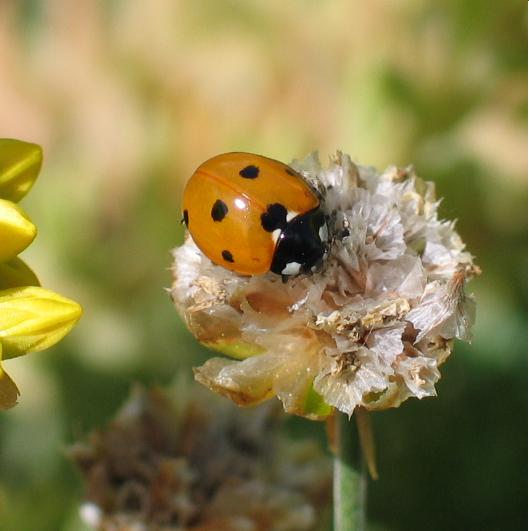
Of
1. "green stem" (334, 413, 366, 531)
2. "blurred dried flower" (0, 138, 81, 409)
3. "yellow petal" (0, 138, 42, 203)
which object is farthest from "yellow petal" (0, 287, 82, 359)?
"green stem" (334, 413, 366, 531)

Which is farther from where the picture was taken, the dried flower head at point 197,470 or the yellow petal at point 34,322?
the dried flower head at point 197,470

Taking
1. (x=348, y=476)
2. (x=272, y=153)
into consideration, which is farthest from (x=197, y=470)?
(x=272, y=153)

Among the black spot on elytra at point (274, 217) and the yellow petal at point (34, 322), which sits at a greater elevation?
the black spot on elytra at point (274, 217)

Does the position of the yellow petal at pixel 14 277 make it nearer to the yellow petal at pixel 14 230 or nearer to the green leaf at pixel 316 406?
the yellow petal at pixel 14 230

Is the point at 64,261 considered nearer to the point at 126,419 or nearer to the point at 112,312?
the point at 112,312

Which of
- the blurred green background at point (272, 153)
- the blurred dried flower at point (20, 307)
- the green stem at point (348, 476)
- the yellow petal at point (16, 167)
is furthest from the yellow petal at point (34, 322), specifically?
the blurred green background at point (272, 153)

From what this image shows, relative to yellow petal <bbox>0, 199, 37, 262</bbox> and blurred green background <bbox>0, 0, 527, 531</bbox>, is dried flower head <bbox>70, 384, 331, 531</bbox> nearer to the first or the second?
yellow petal <bbox>0, 199, 37, 262</bbox>
